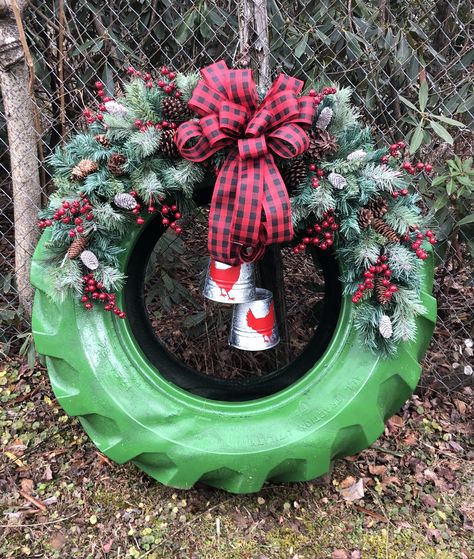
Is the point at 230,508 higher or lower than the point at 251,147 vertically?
lower

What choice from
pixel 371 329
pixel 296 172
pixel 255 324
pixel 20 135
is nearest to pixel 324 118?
pixel 296 172

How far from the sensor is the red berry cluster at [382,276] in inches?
54.1

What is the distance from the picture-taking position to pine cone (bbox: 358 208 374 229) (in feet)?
4.54

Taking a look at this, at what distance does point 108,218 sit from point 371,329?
787mm

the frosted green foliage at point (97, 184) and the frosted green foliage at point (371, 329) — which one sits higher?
the frosted green foliage at point (97, 184)

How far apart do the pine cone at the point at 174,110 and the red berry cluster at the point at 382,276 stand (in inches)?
25.4

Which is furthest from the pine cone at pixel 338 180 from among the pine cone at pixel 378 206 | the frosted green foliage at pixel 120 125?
the frosted green foliage at pixel 120 125

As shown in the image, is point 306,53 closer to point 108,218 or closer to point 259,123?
point 259,123

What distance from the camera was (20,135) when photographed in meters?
1.91

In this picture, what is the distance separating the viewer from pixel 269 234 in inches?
51.2

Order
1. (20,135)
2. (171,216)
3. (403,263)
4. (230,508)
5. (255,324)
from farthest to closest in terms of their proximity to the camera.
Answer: (20,135) < (255,324) < (230,508) < (171,216) < (403,263)

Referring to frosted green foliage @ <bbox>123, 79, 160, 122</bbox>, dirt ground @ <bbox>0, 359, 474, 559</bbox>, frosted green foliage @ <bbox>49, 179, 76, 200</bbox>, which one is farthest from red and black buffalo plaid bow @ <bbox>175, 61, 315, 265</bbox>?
dirt ground @ <bbox>0, 359, 474, 559</bbox>

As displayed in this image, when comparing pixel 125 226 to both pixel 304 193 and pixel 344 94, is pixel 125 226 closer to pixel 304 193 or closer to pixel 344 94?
pixel 304 193

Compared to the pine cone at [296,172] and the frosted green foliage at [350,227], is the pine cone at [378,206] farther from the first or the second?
the pine cone at [296,172]
